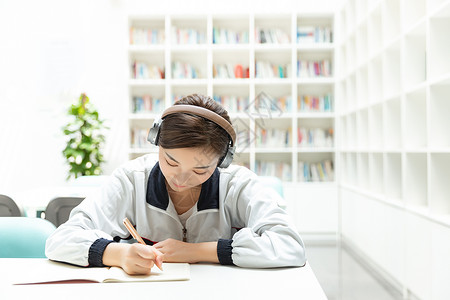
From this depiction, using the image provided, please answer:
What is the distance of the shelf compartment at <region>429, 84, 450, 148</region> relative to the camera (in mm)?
2643

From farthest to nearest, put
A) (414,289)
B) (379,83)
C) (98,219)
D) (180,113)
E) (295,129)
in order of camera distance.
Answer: (295,129), (379,83), (414,289), (98,219), (180,113)

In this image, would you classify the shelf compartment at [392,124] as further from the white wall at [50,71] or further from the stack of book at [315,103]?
the white wall at [50,71]

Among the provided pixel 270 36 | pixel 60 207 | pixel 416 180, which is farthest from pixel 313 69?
pixel 60 207

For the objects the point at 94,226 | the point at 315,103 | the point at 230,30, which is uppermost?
the point at 230,30

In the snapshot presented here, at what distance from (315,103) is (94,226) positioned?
443cm

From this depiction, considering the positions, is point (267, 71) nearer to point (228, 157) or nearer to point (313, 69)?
point (313, 69)

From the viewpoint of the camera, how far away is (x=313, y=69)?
545 centimetres

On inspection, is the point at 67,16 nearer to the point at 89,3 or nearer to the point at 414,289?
the point at 89,3

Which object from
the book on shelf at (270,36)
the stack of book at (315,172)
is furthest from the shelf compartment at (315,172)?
the book on shelf at (270,36)

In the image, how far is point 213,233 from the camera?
1.47 metres

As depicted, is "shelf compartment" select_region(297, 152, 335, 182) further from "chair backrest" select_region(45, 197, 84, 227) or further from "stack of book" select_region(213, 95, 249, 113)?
"chair backrest" select_region(45, 197, 84, 227)

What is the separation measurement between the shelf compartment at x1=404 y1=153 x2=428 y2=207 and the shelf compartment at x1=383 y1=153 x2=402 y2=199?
16.5 inches

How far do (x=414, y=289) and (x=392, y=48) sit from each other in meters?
1.85

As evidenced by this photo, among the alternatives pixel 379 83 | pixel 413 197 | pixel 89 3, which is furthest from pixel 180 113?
pixel 89 3
